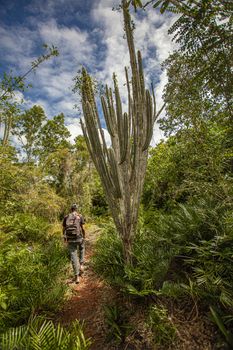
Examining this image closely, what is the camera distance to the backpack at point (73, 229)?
449cm

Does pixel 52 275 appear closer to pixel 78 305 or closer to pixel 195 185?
pixel 78 305

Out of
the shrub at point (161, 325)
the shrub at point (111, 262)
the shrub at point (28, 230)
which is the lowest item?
the shrub at point (161, 325)

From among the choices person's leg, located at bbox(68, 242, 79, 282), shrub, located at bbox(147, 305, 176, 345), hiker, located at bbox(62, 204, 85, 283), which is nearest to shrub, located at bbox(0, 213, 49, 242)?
hiker, located at bbox(62, 204, 85, 283)

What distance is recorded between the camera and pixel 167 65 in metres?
5.44

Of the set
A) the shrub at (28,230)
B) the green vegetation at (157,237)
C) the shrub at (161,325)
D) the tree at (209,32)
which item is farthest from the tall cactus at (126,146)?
the shrub at (28,230)

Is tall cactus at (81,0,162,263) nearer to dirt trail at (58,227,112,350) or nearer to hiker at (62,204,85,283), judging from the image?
dirt trail at (58,227,112,350)

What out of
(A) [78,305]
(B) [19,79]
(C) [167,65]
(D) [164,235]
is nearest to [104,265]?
(A) [78,305]

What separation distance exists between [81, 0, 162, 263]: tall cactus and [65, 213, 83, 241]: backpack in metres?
1.53

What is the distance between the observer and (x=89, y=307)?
3434 millimetres

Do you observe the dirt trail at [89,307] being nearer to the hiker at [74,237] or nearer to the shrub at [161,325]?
the hiker at [74,237]

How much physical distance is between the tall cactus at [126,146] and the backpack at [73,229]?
5.03 feet

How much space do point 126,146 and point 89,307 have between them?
2.97 meters

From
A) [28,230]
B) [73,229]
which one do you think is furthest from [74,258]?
[28,230]

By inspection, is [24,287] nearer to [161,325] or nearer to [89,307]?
[89,307]
